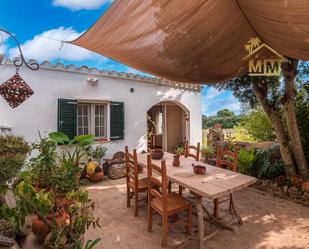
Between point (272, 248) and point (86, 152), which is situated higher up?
point (86, 152)

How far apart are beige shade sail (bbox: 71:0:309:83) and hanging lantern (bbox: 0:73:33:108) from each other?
3.49 feet

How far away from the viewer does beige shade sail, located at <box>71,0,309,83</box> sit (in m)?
1.68

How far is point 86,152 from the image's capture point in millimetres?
5227

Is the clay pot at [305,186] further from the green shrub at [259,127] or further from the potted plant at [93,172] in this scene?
the potted plant at [93,172]

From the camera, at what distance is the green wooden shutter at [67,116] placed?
503 cm

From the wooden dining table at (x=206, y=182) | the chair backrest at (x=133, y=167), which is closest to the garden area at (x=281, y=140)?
the wooden dining table at (x=206, y=182)

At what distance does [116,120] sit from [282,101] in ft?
13.8

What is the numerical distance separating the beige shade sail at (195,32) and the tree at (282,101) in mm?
1223

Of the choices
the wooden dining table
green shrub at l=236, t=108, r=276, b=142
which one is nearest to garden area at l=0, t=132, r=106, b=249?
the wooden dining table

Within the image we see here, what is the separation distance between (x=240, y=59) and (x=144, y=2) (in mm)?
1779

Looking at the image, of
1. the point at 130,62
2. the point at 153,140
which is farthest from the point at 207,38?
the point at 153,140

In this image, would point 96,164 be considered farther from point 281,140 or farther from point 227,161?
point 281,140

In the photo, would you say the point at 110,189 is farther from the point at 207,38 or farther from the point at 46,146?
the point at 207,38

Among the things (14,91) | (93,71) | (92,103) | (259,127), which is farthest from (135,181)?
(259,127)
